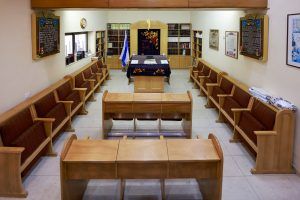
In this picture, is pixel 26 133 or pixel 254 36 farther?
pixel 254 36

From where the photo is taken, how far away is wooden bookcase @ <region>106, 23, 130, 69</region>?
1647cm

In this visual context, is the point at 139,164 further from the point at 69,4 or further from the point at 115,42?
the point at 115,42

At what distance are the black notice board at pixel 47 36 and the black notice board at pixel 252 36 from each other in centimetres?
407

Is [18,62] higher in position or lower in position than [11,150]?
higher

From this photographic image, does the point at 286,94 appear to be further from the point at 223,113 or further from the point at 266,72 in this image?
the point at 223,113

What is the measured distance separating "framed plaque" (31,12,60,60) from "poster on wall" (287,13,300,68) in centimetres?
436

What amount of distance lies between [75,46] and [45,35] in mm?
3779

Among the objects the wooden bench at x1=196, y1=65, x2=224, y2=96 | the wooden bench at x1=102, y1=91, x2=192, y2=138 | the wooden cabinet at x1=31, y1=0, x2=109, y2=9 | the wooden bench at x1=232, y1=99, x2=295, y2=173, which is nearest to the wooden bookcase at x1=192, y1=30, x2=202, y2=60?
the wooden bench at x1=196, y1=65, x2=224, y2=96

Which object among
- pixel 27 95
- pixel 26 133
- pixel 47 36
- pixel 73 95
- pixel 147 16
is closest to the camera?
pixel 26 133

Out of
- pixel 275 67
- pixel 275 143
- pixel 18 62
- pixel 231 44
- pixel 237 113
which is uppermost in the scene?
pixel 231 44

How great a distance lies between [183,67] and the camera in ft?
55.3

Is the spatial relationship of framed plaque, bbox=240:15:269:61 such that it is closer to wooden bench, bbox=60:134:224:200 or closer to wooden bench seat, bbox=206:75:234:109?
wooden bench seat, bbox=206:75:234:109

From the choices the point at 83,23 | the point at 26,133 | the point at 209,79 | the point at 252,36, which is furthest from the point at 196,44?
the point at 26,133

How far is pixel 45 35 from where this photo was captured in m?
7.05
